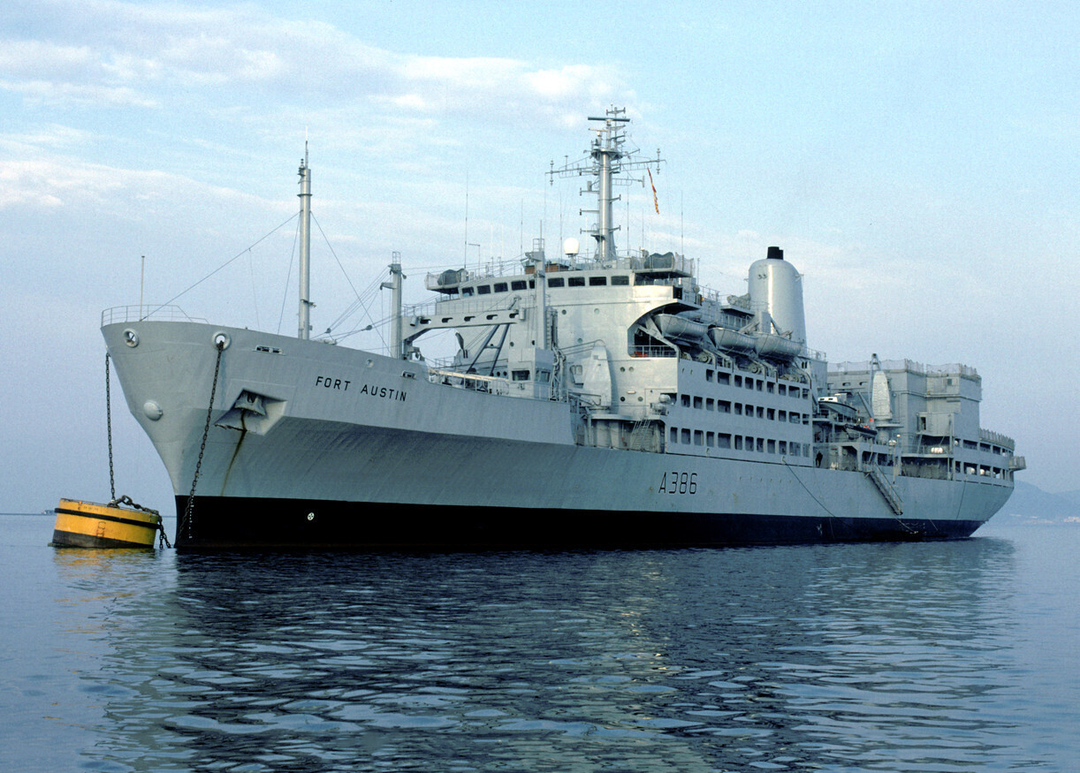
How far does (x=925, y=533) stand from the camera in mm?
50656

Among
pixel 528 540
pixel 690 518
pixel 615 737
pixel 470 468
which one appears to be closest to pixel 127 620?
pixel 615 737

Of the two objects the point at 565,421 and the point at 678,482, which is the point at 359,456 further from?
the point at 678,482

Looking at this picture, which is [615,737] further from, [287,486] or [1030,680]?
[287,486]

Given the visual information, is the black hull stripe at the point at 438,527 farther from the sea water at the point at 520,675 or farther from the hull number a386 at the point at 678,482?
the sea water at the point at 520,675

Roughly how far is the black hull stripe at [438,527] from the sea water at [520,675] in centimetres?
469

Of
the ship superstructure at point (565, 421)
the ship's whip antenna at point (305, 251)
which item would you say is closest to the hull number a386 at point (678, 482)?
the ship superstructure at point (565, 421)

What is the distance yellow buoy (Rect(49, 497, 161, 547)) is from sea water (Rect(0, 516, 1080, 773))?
25.0ft

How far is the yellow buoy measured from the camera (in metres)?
28.2

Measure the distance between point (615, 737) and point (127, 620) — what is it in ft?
27.8

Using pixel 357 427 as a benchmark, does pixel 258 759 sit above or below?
below

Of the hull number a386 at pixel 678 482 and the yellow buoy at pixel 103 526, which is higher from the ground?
the hull number a386 at pixel 678 482

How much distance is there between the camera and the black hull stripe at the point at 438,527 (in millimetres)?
25438

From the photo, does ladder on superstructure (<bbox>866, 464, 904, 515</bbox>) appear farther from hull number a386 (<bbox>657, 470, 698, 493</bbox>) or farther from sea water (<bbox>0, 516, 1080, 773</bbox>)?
sea water (<bbox>0, 516, 1080, 773</bbox>)

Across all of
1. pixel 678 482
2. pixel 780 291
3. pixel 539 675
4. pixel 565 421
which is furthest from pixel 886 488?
pixel 539 675
